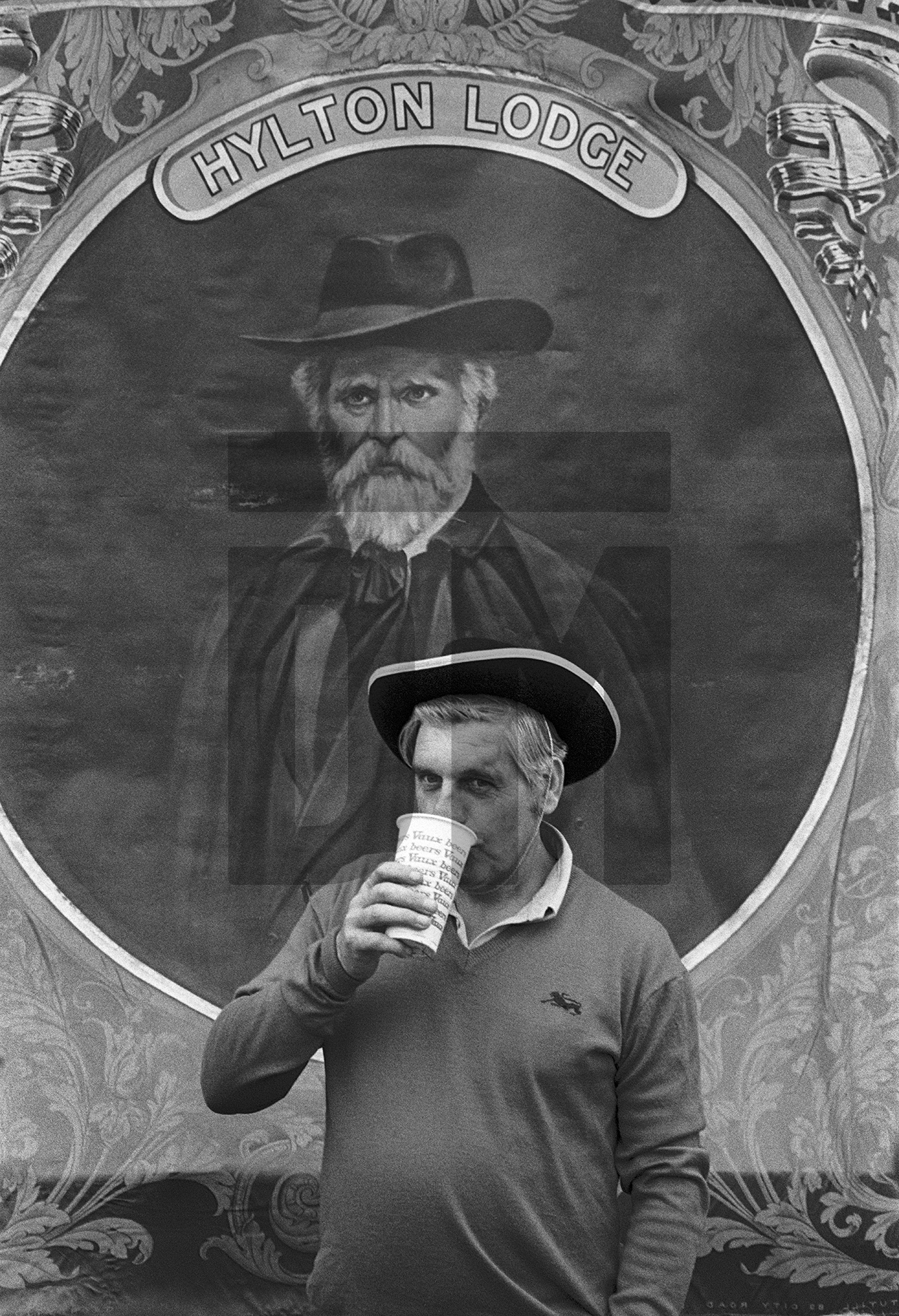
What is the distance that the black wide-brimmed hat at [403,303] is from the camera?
3582 millimetres

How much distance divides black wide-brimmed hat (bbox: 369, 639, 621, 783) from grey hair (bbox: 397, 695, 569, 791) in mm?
16

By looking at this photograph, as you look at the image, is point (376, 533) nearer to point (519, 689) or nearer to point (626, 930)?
point (519, 689)

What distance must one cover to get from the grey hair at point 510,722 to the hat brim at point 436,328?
3.71ft

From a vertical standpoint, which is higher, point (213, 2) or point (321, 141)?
point (213, 2)

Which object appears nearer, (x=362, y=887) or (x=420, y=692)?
(x=362, y=887)

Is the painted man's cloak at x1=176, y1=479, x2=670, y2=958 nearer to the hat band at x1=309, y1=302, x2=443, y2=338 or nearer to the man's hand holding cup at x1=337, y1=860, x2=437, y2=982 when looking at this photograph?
the hat band at x1=309, y1=302, x2=443, y2=338

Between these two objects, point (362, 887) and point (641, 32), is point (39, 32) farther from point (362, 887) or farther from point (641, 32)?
point (362, 887)

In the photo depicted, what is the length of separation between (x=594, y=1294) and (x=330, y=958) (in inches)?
27.2

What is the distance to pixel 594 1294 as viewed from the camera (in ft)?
8.46

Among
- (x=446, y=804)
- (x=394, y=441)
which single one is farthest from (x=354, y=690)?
(x=446, y=804)

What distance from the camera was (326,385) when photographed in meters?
3.58

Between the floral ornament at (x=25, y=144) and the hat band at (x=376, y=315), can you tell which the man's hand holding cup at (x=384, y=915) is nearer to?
the hat band at (x=376, y=315)

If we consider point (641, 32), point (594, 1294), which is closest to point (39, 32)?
point (641, 32)

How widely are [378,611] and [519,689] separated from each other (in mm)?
942
